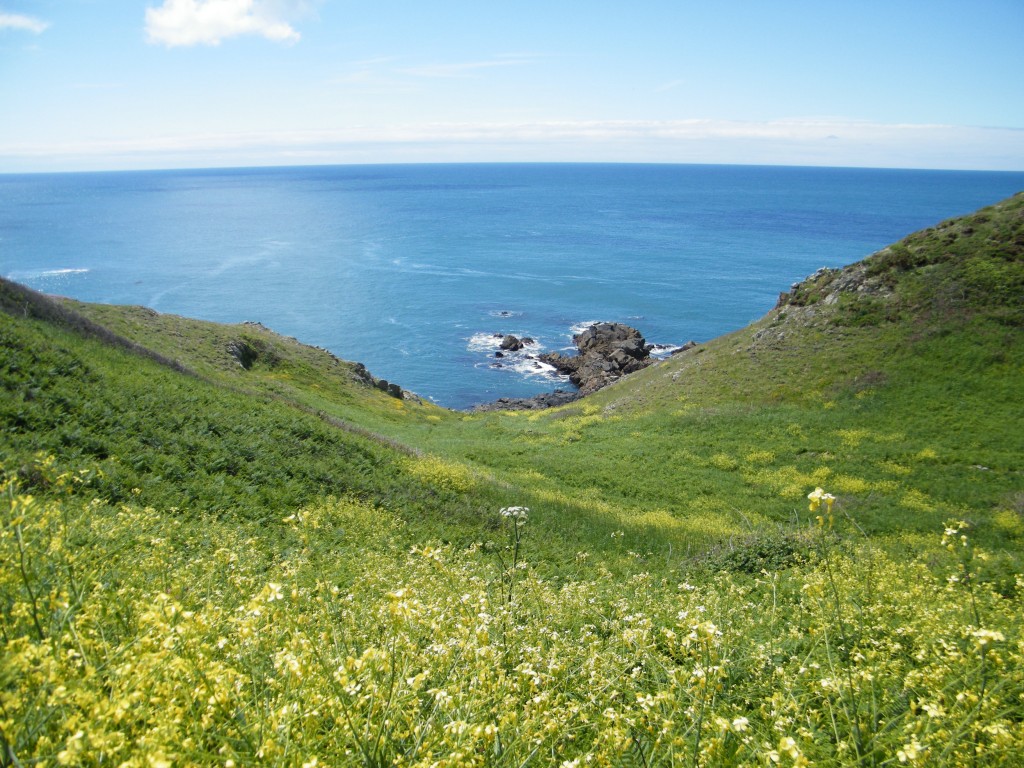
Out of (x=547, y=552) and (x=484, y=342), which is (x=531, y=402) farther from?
(x=547, y=552)

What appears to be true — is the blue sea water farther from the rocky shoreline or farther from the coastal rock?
the rocky shoreline

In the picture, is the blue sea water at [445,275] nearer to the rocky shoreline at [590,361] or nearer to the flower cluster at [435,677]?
the rocky shoreline at [590,361]

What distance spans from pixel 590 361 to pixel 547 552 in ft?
168

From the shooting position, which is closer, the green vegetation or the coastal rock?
the green vegetation

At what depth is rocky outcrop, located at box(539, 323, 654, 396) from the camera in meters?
60.5

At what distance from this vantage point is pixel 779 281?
103m

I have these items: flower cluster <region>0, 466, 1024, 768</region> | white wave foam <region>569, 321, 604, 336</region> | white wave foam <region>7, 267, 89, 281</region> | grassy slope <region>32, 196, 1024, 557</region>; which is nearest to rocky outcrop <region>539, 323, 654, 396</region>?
white wave foam <region>569, 321, 604, 336</region>

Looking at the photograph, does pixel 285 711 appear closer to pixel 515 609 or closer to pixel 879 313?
pixel 515 609

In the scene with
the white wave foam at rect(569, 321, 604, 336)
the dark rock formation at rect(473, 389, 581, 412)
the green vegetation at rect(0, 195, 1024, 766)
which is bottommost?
the dark rock formation at rect(473, 389, 581, 412)

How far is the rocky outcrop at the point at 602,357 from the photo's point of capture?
60.5 meters

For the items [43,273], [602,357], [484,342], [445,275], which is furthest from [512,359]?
[43,273]

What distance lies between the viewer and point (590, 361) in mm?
64125

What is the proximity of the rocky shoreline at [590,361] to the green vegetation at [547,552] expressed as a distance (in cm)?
1446

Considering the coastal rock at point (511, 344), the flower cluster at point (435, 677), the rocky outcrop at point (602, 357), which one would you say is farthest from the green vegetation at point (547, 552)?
the coastal rock at point (511, 344)
